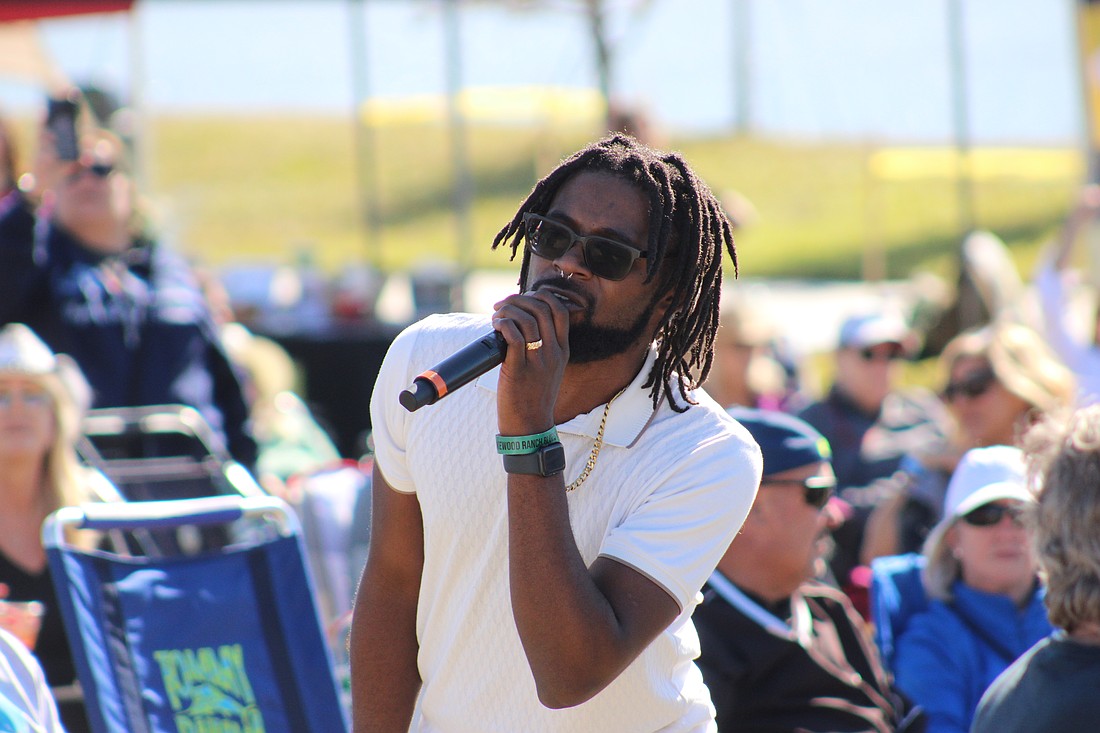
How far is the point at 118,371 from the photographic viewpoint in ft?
16.7

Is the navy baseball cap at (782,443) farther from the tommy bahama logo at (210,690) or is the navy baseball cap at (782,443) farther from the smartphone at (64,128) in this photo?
the smartphone at (64,128)

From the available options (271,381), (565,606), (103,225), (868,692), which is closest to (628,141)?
(565,606)

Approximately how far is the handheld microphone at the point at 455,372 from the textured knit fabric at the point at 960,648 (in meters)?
2.25

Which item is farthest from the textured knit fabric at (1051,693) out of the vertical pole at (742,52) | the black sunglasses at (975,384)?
the vertical pole at (742,52)

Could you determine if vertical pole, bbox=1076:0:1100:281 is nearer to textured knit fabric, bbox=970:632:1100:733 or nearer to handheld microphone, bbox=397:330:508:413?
textured knit fabric, bbox=970:632:1100:733

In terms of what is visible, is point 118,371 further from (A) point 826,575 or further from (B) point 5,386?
(A) point 826,575

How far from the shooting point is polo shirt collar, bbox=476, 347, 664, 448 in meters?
2.14

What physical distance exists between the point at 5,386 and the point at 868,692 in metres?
2.88

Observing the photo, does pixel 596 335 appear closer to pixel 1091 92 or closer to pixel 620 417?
pixel 620 417

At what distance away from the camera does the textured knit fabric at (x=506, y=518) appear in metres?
2.09

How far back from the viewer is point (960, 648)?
3.75 metres

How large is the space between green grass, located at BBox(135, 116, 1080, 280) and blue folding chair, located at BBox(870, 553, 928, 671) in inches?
244

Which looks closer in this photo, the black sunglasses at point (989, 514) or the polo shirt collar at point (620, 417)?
the polo shirt collar at point (620, 417)

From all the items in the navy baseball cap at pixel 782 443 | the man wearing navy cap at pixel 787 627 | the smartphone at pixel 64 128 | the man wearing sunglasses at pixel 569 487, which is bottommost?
the man wearing navy cap at pixel 787 627
